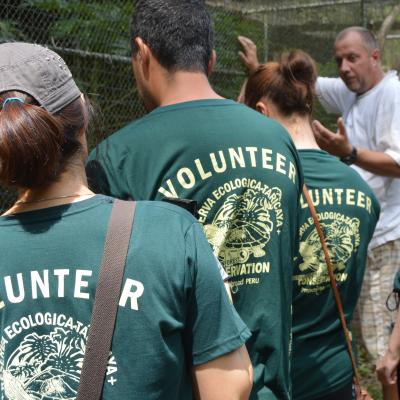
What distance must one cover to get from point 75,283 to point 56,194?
203 millimetres

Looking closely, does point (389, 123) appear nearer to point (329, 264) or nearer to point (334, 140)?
point (334, 140)

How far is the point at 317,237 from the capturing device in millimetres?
2646

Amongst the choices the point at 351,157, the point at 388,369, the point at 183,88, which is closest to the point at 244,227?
the point at 183,88

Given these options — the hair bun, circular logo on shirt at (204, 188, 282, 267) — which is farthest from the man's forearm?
circular logo on shirt at (204, 188, 282, 267)

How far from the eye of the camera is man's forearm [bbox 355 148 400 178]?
4.12 metres

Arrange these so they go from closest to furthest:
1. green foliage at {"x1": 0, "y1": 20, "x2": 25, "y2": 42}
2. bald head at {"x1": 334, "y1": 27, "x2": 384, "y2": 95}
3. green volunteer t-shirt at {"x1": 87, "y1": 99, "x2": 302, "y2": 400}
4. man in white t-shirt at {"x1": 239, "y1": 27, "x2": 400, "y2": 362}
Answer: green volunteer t-shirt at {"x1": 87, "y1": 99, "x2": 302, "y2": 400}
green foliage at {"x1": 0, "y1": 20, "x2": 25, "y2": 42}
man in white t-shirt at {"x1": 239, "y1": 27, "x2": 400, "y2": 362}
bald head at {"x1": 334, "y1": 27, "x2": 384, "y2": 95}

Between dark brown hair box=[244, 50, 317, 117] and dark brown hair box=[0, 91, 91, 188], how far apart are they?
4.32ft

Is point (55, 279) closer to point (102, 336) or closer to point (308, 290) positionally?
point (102, 336)

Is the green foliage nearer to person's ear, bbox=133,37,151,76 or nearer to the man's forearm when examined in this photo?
person's ear, bbox=133,37,151,76

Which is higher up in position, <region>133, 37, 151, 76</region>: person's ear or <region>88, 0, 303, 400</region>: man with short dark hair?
<region>133, 37, 151, 76</region>: person's ear

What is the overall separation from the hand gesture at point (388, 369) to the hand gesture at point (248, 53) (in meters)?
2.09

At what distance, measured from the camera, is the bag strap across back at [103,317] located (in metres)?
1.47

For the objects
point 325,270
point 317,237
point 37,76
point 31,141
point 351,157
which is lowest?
point 325,270

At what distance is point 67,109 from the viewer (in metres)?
1.58
